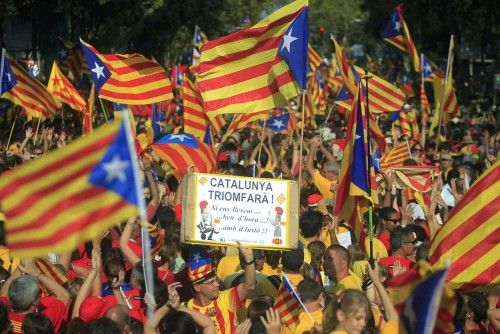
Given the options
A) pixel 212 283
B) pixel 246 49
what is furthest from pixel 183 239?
pixel 246 49

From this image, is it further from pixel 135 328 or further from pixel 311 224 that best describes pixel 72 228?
pixel 311 224

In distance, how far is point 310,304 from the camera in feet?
24.3

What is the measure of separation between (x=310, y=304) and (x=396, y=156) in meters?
7.98

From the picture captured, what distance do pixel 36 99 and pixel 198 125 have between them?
234 cm

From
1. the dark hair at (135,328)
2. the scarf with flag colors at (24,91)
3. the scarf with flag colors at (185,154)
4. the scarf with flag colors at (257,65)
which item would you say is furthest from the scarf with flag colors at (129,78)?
the dark hair at (135,328)

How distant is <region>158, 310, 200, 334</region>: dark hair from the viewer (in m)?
6.68

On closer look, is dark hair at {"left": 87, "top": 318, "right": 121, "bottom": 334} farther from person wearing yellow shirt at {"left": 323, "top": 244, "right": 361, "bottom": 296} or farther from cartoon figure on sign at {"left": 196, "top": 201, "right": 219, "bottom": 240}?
person wearing yellow shirt at {"left": 323, "top": 244, "right": 361, "bottom": 296}

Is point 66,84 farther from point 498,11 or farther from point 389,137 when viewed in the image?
point 498,11

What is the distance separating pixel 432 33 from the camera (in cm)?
5059

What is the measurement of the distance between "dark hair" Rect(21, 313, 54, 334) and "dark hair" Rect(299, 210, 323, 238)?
358 cm

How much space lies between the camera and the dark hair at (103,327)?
21.2 ft

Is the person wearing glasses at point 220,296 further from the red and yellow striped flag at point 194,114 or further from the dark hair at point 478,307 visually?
the red and yellow striped flag at point 194,114

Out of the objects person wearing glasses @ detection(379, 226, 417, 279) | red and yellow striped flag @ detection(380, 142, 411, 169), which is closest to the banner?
person wearing glasses @ detection(379, 226, 417, 279)

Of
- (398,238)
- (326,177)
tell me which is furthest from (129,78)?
(398,238)
